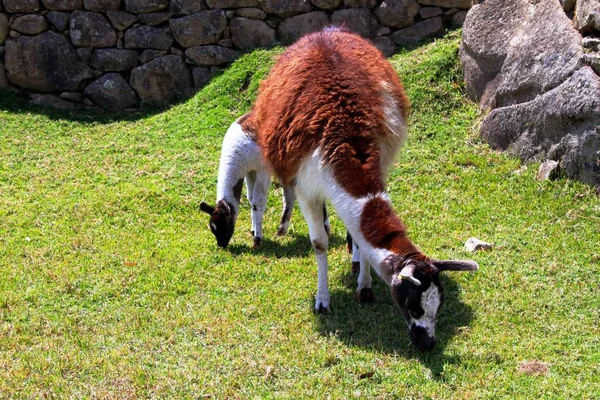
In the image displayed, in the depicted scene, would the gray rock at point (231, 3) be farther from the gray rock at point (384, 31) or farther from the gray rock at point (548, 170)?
the gray rock at point (548, 170)

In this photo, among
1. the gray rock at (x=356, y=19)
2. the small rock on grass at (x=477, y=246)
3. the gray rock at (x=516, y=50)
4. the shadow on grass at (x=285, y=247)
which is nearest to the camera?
the small rock on grass at (x=477, y=246)

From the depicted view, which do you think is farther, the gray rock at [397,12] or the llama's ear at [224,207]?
the gray rock at [397,12]

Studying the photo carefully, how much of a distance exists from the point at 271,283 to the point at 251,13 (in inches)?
219

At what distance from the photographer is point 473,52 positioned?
8.45 metres

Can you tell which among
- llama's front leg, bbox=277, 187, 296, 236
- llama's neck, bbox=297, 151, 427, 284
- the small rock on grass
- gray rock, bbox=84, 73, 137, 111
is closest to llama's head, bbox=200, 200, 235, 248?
llama's front leg, bbox=277, 187, 296, 236

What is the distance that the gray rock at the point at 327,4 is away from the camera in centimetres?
1015

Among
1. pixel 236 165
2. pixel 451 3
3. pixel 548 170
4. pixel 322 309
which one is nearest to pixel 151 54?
pixel 451 3

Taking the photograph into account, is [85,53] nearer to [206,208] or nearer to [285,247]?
[206,208]

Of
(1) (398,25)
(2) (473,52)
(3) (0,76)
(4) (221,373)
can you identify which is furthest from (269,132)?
(3) (0,76)

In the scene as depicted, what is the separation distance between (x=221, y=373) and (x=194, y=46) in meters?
6.84

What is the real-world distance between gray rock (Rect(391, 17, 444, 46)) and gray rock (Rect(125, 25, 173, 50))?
3.19m

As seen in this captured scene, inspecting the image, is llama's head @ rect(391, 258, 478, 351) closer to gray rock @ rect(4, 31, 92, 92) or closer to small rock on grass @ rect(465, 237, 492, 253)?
small rock on grass @ rect(465, 237, 492, 253)

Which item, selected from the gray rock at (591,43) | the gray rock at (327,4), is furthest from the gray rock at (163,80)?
the gray rock at (591,43)

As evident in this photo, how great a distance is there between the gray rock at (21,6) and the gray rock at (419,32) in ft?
16.6
